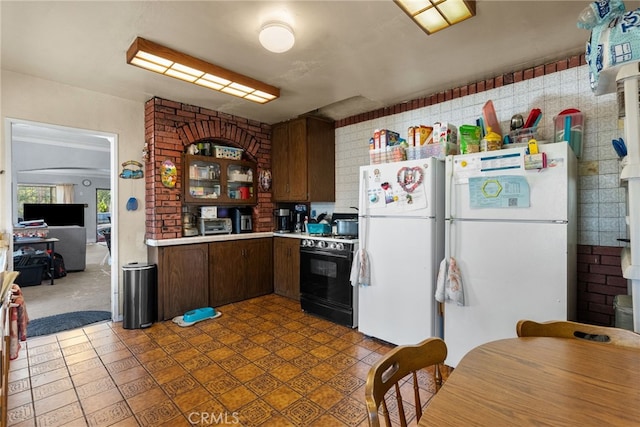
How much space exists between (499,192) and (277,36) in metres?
1.86

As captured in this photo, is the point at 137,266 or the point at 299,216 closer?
the point at 137,266

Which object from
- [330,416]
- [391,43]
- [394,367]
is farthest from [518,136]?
[330,416]

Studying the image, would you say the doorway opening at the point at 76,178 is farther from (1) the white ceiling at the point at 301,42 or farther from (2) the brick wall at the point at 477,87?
(2) the brick wall at the point at 477,87

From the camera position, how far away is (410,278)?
2.62m

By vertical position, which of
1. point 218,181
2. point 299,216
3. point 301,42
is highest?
point 301,42

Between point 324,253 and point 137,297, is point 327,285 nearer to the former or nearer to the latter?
point 324,253

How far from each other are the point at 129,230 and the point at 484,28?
3887mm

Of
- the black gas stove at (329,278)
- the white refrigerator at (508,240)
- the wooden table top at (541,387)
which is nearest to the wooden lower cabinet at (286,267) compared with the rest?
the black gas stove at (329,278)

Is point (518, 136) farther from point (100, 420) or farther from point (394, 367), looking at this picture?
point (100, 420)

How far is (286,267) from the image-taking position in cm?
425

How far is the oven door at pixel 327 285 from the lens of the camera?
3.27 metres

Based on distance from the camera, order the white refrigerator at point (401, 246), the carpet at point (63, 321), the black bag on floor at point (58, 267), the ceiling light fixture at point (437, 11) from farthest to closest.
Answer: the black bag on floor at point (58, 267)
the carpet at point (63, 321)
the white refrigerator at point (401, 246)
the ceiling light fixture at point (437, 11)

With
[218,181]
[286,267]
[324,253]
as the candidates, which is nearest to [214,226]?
[218,181]

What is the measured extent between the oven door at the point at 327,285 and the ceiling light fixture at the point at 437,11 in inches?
83.6
